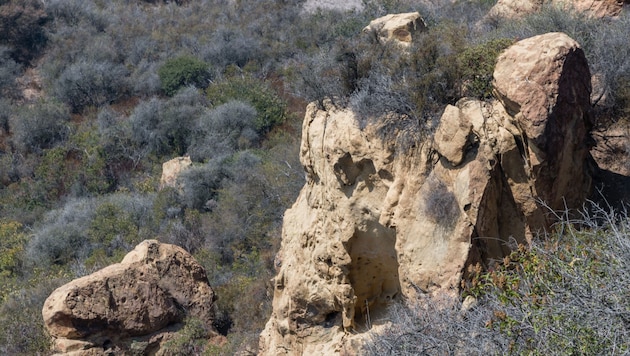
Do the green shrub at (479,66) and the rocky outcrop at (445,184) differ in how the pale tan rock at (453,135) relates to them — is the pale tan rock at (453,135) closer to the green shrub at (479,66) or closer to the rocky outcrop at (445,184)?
the rocky outcrop at (445,184)

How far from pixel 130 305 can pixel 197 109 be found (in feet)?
41.1

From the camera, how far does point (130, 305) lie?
35.7 feet

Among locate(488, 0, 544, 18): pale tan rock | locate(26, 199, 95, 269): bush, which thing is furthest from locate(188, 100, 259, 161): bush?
locate(488, 0, 544, 18): pale tan rock

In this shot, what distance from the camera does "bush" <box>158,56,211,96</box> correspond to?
25156 millimetres

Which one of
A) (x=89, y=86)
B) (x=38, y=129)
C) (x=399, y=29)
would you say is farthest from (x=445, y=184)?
(x=89, y=86)

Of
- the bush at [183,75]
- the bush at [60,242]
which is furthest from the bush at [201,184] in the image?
the bush at [183,75]

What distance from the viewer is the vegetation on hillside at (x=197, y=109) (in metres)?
8.23

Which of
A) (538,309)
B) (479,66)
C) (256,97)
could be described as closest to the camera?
(538,309)

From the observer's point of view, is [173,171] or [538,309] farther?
[173,171]

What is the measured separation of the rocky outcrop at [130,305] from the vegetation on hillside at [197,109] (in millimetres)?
446

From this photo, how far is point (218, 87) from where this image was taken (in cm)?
2378

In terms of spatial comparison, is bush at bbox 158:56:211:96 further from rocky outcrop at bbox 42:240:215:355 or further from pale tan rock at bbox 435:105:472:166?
pale tan rock at bbox 435:105:472:166

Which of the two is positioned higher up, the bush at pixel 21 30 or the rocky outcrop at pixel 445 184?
the rocky outcrop at pixel 445 184

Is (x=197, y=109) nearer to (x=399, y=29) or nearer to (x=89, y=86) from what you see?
(x=89, y=86)
